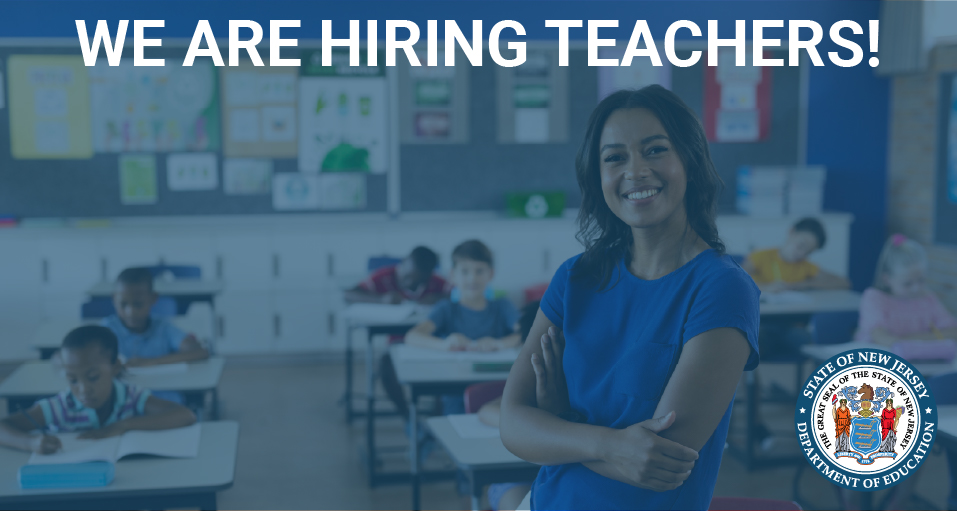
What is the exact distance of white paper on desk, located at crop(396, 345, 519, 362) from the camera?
3.05 m

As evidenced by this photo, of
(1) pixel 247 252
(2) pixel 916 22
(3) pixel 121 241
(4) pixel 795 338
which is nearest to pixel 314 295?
(1) pixel 247 252

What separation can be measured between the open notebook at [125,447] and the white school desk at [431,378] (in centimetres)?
78

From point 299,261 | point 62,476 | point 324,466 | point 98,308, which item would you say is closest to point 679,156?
point 62,476

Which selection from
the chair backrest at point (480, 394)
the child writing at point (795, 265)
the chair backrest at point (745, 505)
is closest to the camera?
the chair backrest at point (745, 505)

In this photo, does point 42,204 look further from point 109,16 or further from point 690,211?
Result: point 690,211

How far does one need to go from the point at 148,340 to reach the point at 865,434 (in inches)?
99.9

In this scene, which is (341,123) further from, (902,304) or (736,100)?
(902,304)

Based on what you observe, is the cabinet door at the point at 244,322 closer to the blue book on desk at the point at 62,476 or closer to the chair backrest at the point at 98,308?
the chair backrest at the point at 98,308

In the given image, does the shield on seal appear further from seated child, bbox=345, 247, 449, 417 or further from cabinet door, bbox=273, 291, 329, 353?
cabinet door, bbox=273, 291, 329, 353

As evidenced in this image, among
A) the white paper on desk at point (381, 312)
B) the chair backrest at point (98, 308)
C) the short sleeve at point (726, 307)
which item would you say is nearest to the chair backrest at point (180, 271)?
the chair backrest at point (98, 308)

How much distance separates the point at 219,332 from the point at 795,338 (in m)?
3.59

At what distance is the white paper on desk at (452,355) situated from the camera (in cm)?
305

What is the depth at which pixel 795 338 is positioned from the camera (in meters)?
4.22

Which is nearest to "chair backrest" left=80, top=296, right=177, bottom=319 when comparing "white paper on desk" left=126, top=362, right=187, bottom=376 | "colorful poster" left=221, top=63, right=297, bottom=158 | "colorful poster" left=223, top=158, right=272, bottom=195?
"white paper on desk" left=126, top=362, right=187, bottom=376
